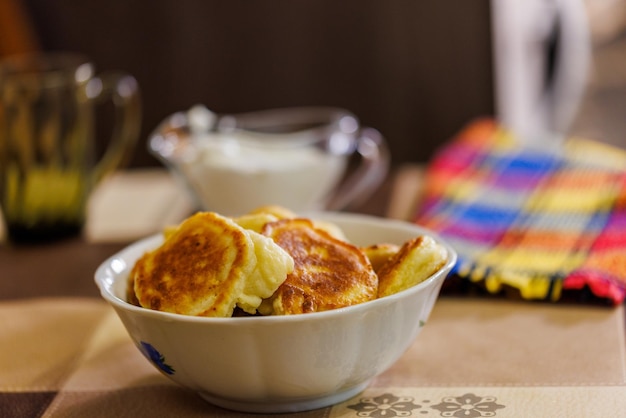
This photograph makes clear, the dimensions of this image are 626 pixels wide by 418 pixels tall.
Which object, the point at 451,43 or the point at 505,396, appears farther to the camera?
the point at 451,43

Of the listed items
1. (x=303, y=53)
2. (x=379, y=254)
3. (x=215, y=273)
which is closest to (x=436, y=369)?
(x=379, y=254)

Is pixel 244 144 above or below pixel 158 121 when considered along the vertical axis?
above

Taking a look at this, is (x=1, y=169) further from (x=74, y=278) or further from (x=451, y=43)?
(x=451, y=43)

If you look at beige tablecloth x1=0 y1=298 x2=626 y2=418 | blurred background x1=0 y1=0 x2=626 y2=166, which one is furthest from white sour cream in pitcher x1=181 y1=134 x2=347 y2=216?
blurred background x1=0 y1=0 x2=626 y2=166

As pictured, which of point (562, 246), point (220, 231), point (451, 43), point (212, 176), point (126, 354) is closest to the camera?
point (220, 231)

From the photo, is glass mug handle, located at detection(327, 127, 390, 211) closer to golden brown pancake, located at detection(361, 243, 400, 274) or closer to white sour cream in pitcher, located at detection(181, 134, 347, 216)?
white sour cream in pitcher, located at detection(181, 134, 347, 216)

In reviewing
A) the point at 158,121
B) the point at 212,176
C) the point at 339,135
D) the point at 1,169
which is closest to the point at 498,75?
the point at 158,121
